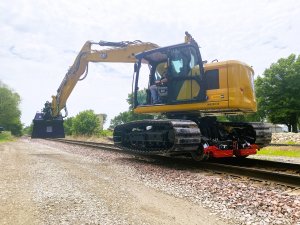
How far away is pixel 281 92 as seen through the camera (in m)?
43.1

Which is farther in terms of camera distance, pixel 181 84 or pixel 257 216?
pixel 181 84

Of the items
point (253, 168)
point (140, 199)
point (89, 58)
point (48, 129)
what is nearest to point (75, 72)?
point (89, 58)

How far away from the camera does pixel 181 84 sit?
30.3 feet

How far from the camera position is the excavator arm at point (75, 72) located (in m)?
15.0

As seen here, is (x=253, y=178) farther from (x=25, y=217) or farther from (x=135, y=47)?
(x=135, y=47)

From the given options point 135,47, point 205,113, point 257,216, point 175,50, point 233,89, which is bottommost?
point 257,216

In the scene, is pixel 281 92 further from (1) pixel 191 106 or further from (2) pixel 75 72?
(1) pixel 191 106

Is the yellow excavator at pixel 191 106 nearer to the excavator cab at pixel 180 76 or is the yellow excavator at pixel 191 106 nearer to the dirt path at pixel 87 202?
the excavator cab at pixel 180 76

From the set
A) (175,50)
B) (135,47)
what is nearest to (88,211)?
(175,50)

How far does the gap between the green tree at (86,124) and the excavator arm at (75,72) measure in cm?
915

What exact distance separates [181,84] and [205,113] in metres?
1.12

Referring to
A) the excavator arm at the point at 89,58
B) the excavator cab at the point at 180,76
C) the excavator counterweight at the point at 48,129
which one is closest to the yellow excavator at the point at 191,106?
the excavator cab at the point at 180,76

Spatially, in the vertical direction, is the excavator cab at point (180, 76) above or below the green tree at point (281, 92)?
below

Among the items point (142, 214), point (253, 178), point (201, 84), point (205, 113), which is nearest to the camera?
point (142, 214)
